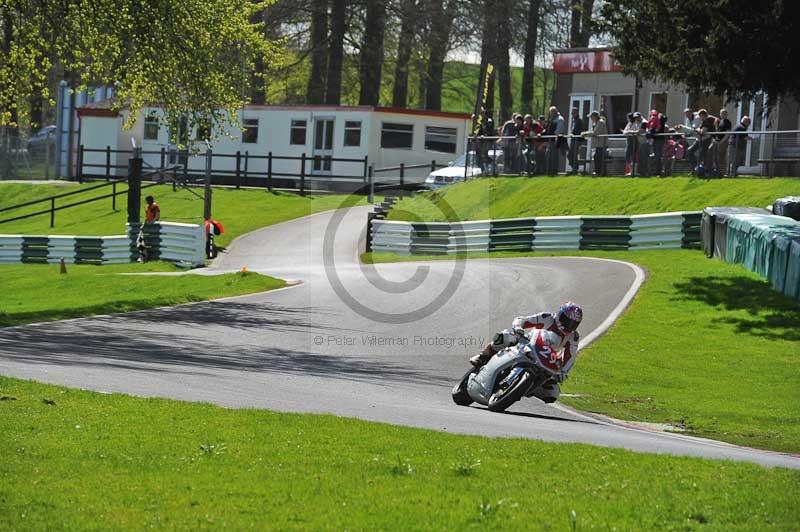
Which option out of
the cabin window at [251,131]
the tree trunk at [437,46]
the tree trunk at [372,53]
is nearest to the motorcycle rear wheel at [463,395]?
the cabin window at [251,131]

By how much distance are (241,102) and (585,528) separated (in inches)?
764

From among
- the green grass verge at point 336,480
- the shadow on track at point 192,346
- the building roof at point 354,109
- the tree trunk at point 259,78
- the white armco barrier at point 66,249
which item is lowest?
the white armco barrier at point 66,249

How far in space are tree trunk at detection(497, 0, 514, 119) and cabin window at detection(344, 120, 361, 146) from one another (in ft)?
41.8

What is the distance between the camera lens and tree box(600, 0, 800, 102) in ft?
72.8

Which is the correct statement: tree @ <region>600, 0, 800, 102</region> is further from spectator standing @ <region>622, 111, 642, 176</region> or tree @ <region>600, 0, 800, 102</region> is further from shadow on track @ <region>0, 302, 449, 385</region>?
shadow on track @ <region>0, 302, 449, 385</region>

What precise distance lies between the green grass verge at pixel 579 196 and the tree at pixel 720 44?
4.75 metres

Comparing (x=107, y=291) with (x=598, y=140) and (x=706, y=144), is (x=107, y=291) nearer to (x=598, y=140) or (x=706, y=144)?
(x=598, y=140)

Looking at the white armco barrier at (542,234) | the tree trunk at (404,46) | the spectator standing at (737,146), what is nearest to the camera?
the white armco barrier at (542,234)

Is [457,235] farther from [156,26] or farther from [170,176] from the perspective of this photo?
[170,176]

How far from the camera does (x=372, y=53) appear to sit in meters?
58.6

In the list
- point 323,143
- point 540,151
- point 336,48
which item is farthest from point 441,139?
point 540,151

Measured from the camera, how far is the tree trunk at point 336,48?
5562 cm

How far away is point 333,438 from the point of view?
9.55 metres

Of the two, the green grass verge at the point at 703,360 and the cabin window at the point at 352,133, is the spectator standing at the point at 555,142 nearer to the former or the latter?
the green grass verge at the point at 703,360
